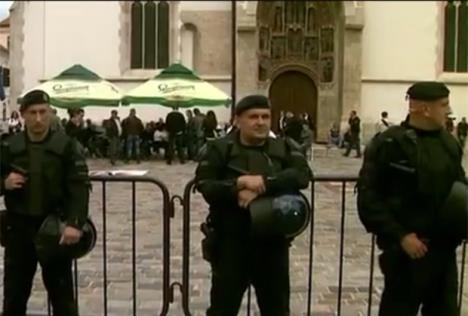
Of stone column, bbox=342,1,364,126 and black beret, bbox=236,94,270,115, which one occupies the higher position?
stone column, bbox=342,1,364,126

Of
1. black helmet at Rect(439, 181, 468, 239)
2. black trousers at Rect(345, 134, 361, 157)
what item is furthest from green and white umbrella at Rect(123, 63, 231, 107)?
black helmet at Rect(439, 181, 468, 239)

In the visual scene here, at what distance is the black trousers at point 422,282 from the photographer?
4910 millimetres

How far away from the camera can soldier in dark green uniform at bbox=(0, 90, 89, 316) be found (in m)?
5.27

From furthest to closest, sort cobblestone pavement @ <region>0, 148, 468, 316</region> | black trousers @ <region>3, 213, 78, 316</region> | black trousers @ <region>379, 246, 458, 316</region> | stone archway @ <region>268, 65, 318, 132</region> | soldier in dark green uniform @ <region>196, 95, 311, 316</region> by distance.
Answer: stone archway @ <region>268, 65, 318, 132</region>
cobblestone pavement @ <region>0, 148, 468, 316</region>
black trousers @ <region>3, 213, 78, 316</region>
soldier in dark green uniform @ <region>196, 95, 311, 316</region>
black trousers @ <region>379, 246, 458, 316</region>

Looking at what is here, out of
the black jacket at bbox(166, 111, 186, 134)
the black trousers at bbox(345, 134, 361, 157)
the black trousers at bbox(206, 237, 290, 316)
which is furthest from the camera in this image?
the black trousers at bbox(345, 134, 361, 157)

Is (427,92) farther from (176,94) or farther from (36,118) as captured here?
(176,94)

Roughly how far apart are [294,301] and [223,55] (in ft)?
90.8

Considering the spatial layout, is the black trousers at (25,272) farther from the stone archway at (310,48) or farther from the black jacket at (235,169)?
the stone archway at (310,48)

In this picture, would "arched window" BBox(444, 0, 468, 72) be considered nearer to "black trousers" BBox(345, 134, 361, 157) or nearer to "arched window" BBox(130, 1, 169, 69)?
"black trousers" BBox(345, 134, 361, 157)

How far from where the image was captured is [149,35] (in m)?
35.0

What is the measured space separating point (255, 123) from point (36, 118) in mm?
1390

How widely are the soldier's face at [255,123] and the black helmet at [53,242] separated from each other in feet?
4.01

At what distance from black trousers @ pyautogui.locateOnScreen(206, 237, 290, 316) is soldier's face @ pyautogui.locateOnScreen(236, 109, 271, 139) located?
0.66 meters

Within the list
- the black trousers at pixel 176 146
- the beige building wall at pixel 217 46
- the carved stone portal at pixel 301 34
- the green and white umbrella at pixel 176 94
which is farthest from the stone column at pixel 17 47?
the green and white umbrella at pixel 176 94
